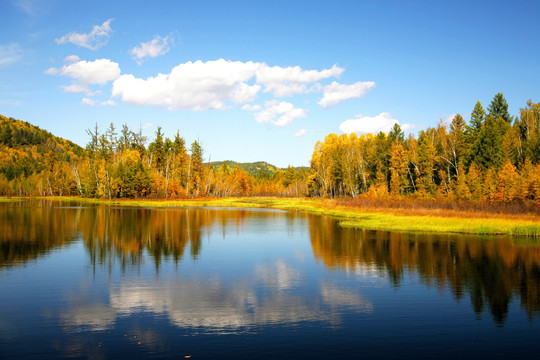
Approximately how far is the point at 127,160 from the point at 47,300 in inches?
3888

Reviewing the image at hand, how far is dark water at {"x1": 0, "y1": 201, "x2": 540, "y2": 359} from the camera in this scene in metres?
11.8

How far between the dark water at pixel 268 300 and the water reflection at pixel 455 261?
0.43ft

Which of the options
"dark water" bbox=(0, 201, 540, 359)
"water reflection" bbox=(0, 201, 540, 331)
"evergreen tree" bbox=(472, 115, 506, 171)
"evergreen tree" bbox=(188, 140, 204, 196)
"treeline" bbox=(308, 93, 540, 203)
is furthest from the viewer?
"evergreen tree" bbox=(188, 140, 204, 196)

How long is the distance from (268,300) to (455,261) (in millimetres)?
15534

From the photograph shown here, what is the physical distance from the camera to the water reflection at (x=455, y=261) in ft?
59.1

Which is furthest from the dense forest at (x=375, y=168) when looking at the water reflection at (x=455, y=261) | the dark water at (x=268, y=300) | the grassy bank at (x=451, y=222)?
the dark water at (x=268, y=300)

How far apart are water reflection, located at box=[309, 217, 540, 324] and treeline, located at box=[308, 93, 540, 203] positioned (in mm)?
23009

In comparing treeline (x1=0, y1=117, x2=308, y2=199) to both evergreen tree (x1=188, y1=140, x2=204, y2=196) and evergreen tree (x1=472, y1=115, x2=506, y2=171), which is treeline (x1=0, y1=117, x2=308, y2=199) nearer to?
evergreen tree (x1=188, y1=140, x2=204, y2=196)

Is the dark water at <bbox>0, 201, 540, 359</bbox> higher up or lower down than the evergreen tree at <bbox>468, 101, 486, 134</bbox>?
lower down

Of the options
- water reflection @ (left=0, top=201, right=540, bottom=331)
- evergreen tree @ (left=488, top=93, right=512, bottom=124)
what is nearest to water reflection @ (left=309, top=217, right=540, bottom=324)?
water reflection @ (left=0, top=201, right=540, bottom=331)

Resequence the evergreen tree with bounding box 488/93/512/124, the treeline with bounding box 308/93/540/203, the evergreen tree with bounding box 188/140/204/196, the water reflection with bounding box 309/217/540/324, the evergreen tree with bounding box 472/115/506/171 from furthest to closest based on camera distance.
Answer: the evergreen tree with bounding box 188/140/204/196
the evergreen tree with bounding box 488/93/512/124
the evergreen tree with bounding box 472/115/506/171
the treeline with bounding box 308/93/540/203
the water reflection with bounding box 309/217/540/324

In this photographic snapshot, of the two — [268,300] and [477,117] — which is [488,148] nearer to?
[477,117]

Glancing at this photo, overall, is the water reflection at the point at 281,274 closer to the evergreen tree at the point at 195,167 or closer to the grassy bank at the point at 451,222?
the grassy bank at the point at 451,222

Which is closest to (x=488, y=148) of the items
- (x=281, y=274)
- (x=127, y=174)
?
(x=281, y=274)
